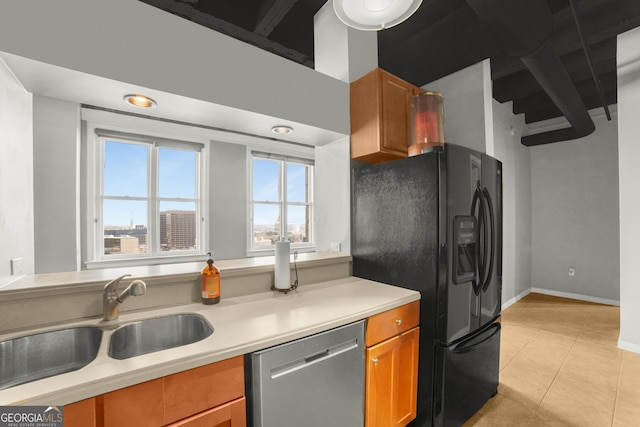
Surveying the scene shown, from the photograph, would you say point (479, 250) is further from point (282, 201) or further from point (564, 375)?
point (282, 201)

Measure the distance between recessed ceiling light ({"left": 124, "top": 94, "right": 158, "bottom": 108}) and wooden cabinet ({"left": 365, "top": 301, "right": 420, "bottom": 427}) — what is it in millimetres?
1770

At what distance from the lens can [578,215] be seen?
454cm

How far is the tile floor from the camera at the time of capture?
1893 millimetres

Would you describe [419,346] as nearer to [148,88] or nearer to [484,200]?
[484,200]

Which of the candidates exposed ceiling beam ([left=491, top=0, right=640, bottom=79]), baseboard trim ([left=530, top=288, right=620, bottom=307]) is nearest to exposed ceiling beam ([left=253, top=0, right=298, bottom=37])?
exposed ceiling beam ([left=491, top=0, right=640, bottom=79])

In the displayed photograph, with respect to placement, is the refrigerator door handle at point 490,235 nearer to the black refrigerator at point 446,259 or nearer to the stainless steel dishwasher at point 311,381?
the black refrigerator at point 446,259

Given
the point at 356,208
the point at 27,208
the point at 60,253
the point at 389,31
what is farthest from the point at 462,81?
the point at 60,253

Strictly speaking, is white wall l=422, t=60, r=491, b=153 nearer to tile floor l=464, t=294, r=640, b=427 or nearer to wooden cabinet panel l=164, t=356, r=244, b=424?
tile floor l=464, t=294, r=640, b=427

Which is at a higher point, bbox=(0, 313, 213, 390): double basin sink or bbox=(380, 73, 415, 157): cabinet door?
bbox=(380, 73, 415, 157): cabinet door

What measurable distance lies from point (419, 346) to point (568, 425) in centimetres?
114

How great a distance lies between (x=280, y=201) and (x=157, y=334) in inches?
137

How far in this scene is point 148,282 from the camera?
1.44 metres

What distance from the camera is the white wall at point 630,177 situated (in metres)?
2.63

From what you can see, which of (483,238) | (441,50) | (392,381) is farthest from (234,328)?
(441,50)
